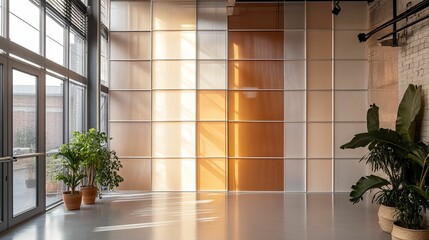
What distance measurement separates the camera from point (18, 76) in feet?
15.1

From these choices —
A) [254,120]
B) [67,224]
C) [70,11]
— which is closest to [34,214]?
[67,224]

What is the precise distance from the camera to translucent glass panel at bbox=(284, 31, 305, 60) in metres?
7.52

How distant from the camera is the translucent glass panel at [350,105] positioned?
750 centimetres

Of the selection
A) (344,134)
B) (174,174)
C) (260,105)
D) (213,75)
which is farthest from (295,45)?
(174,174)

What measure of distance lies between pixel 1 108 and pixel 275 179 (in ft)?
18.8

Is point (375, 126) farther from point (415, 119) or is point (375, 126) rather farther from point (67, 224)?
point (67, 224)

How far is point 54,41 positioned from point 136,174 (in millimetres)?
3533

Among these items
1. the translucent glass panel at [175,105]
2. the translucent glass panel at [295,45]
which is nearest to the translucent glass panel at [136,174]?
the translucent glass panel at [175,105]

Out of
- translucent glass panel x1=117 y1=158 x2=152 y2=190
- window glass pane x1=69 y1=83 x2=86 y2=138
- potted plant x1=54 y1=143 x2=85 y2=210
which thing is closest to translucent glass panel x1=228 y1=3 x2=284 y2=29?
window glass pane x1=69 y1=83 x2=86 y2=138

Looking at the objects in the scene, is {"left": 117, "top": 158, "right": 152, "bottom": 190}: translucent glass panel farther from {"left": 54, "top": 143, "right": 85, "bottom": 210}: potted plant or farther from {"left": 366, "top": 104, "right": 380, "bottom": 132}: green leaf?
{"left": 366, "top": 104, "right": 380, "bottom": 132}: green leaf

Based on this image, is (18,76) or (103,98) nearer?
(18,76)

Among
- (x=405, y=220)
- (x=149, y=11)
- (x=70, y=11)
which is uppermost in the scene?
(x=149, y=11)

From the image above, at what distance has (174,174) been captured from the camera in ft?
25.0

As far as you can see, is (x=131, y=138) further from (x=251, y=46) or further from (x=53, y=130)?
(x=251, y=46)
